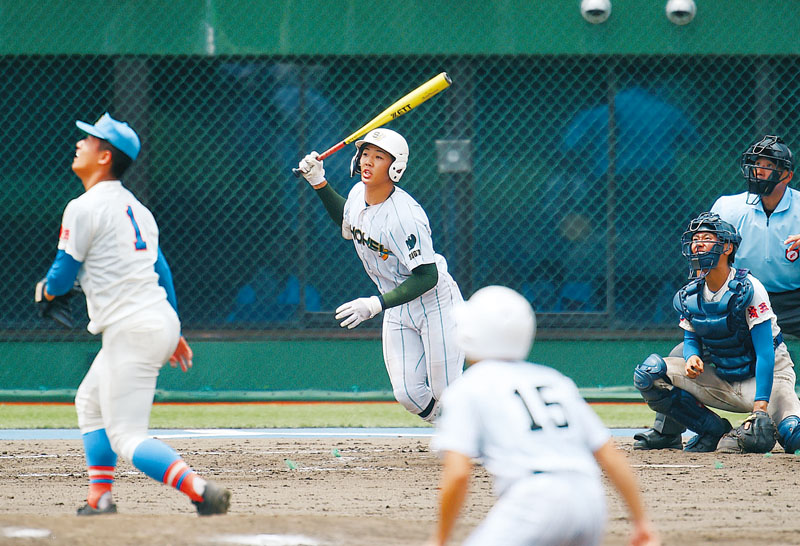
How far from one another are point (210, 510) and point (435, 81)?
355 centimetres

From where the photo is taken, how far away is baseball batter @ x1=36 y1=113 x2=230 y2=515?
459 centimetres

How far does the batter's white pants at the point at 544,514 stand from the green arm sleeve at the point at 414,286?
335 centimetres

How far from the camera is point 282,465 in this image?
6910 millimetres

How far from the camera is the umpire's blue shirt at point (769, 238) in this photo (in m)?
7.55

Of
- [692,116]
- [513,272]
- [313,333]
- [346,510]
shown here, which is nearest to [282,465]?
[346,510]

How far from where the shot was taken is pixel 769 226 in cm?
757

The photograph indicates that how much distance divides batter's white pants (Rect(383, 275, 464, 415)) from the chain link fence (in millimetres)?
4034

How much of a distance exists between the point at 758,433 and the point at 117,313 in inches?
155

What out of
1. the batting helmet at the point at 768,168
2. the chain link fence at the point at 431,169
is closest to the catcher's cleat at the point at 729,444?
the batting helmet at the point at 768,168

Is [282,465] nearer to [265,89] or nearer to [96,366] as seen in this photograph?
[96,366]

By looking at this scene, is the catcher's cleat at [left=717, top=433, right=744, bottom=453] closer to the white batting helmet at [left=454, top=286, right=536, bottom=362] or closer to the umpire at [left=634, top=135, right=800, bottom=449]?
the umpire at [left=634, top=135, right=800, bottom=449]

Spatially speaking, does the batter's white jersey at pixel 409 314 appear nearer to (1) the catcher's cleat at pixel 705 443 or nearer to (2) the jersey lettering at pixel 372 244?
(2) the jersey lettering at pixel 372 244

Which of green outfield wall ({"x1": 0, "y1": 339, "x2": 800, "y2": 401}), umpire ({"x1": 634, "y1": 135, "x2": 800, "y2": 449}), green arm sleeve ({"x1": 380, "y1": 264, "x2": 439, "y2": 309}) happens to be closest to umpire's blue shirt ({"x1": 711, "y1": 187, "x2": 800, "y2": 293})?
umpire ({"x1": 634, "y1": 135, "x2": 800, "y2": 449})

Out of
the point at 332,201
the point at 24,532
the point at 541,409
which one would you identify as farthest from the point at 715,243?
the point at 24,532
